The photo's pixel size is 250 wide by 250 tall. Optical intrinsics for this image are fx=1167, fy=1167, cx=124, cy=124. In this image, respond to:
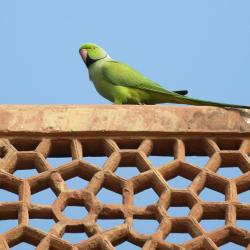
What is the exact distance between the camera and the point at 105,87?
260 inches

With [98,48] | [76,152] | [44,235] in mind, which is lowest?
[44,235]

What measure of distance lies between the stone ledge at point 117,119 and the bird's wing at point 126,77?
653mm

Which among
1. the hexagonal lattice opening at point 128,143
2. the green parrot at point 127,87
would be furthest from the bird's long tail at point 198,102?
the hexagonal lattice opening at point 128,143

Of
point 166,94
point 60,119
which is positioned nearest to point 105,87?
point 166,94

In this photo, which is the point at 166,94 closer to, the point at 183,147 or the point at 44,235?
the point at 183,147

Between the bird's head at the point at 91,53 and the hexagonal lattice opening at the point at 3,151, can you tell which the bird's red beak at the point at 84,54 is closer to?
the bird's head at the point at 91,53

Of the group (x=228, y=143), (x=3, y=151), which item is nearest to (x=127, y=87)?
(x=228, y=143)

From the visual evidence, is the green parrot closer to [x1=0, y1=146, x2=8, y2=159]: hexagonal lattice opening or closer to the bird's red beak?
the bird's red beak

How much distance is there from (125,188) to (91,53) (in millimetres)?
2034

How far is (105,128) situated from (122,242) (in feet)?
2.17

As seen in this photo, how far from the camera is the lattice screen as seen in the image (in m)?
5.02

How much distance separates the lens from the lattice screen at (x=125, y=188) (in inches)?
197

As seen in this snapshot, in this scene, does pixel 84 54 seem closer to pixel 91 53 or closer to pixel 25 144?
pixel 91 53

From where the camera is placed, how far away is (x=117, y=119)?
5520 mm
